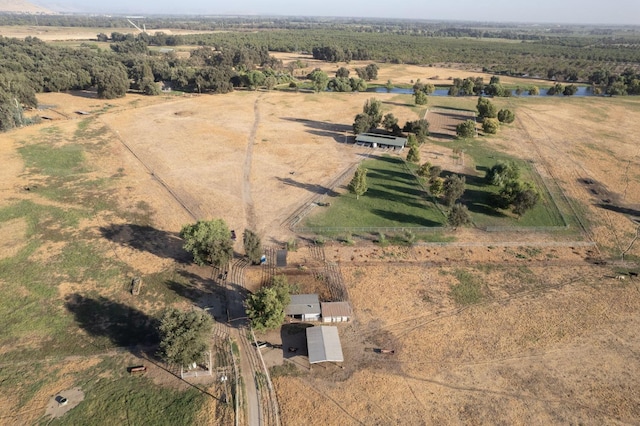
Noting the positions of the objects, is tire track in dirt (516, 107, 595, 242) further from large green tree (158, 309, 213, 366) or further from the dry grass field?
large green tree (158, 309, 213, 366)

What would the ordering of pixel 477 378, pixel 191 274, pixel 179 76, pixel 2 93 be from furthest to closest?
pixel 179 76 → pixel 2 93 → pixel 191 274 → pixel 477 378

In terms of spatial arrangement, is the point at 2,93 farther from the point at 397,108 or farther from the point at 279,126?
the point at 397,108

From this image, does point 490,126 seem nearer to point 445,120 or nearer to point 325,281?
point 445,120

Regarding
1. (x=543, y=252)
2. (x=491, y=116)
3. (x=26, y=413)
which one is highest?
(x=491, y=116)

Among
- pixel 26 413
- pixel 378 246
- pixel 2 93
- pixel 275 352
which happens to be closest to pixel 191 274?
pixel 275 352

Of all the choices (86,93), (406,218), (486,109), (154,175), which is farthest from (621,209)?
(86,93)

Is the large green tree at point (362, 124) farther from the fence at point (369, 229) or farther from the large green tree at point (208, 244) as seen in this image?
the large green tree at point (208, 244)

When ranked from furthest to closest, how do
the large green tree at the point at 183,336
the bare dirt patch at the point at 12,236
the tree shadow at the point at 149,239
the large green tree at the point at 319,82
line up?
1. the large green tree at the point at 319,82
2. the tree shadow at the point at 149,239
3. the bare dirt patch at the point at 12,236
4. the large green tree at the point at 183,336

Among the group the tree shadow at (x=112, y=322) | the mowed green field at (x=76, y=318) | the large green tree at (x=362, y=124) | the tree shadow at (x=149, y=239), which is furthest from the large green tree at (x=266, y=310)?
the large green tree at (x=362, y=124)
